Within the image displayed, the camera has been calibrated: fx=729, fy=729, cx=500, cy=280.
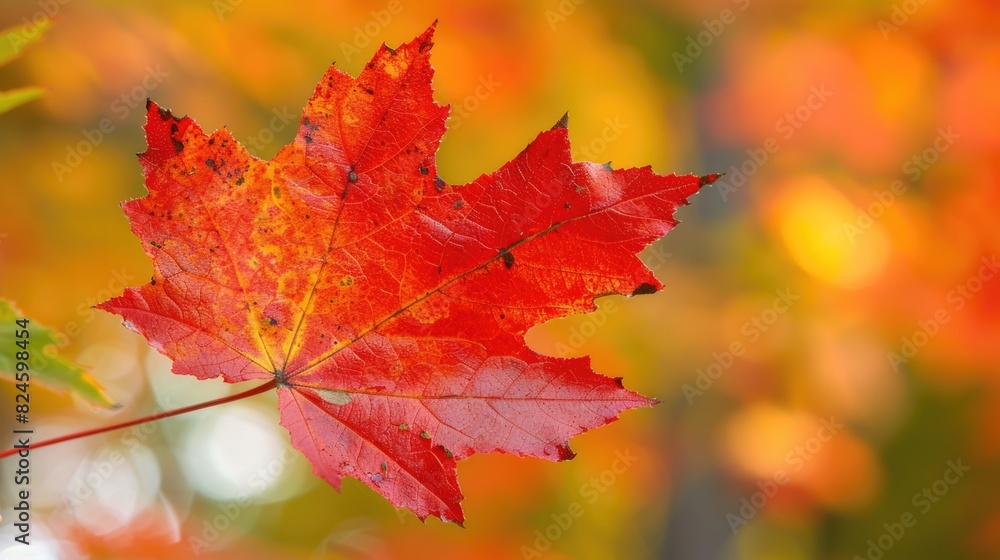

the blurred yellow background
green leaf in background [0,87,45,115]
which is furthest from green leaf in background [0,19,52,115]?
the blurred yellow background

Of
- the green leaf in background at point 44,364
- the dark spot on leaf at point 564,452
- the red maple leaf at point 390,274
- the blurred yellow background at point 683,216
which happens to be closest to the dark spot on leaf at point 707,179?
the red maple leaf at point 390,274

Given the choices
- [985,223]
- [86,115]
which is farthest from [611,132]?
[86,115]

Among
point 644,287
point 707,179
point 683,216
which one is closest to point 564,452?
point 644,287

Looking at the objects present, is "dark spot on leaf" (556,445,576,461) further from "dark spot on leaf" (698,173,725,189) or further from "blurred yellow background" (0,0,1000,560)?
"blurred yellow background" (0,0,1000,560)

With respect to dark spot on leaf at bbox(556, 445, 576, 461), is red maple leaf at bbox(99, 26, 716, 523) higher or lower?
higher

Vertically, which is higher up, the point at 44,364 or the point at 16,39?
the point at 16,39

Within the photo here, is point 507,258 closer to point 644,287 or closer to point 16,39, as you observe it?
point 644,287

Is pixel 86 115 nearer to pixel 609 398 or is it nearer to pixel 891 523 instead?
pixel 609 398
